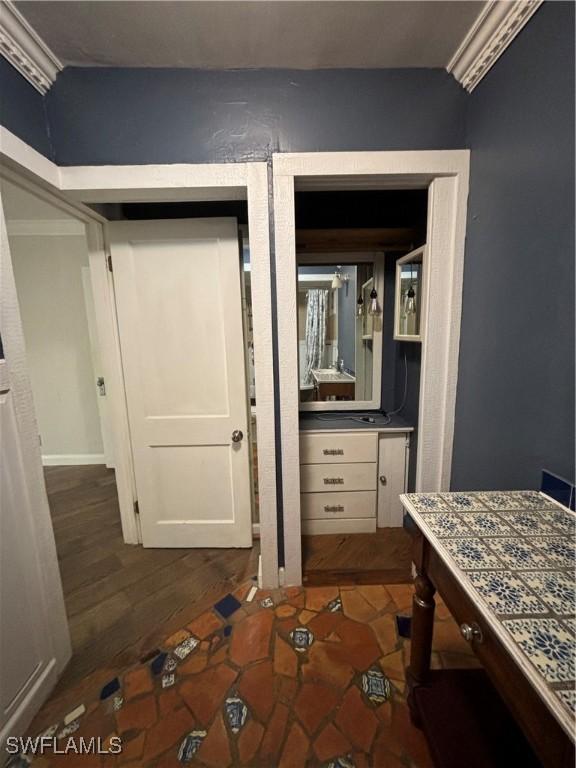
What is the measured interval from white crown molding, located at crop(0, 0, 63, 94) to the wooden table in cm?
210

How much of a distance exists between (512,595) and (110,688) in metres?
1.51

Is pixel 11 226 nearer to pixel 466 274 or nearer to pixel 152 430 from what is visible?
pixel 152 430

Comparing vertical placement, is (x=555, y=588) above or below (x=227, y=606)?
above

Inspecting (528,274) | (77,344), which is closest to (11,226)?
(77,344)

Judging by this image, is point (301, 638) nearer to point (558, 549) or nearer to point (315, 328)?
point (558, 549)

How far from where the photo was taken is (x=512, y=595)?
625 millimetres

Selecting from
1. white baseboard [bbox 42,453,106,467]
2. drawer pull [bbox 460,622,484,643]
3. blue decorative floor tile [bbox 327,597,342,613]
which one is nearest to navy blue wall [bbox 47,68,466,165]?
drawer pull [bbox 460,622,484,643]

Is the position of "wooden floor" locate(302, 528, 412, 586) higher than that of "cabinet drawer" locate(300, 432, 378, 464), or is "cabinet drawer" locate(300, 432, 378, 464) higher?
"cabinet drawer" locate(300, 432, 378, 464)

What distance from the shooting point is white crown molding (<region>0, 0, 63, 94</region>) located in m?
0.97

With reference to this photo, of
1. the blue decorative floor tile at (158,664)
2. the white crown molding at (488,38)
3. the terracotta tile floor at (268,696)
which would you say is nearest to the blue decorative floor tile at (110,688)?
the terracotta tile floor at (268,696)

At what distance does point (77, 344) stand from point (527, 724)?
3.82 m

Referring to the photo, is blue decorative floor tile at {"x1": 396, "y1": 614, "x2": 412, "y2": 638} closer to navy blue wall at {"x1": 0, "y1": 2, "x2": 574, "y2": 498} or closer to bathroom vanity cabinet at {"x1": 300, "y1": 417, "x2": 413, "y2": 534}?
bathroom vanity cabinet at {"x1": 300, "y1": 417, "x2": 413, "y2": 534}

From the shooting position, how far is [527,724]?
529mm

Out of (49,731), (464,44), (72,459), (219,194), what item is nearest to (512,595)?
(49,731)
